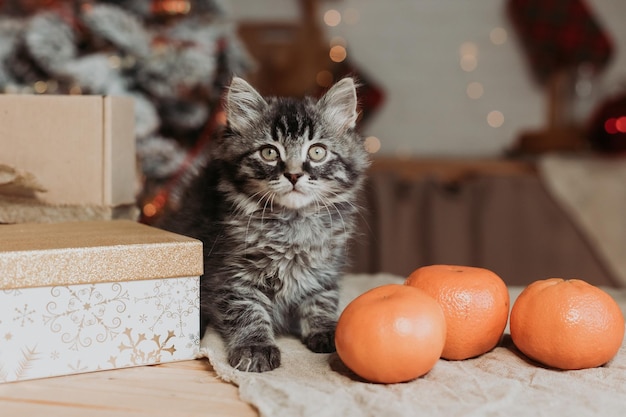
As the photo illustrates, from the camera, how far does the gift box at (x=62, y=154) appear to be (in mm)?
1314

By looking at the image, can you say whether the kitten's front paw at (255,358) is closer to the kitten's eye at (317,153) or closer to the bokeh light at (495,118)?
the kitten's eye at (317,153)

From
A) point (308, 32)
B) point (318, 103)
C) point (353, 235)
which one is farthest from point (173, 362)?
point (308, 32)

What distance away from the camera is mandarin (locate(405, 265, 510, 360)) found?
101 centimetres

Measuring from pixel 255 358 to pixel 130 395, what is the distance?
0.19 m

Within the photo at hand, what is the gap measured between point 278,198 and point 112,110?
1.39 feet

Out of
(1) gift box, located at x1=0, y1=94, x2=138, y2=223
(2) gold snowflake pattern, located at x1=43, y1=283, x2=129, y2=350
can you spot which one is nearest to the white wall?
(1) gift box, located at x1=0, y1=94, x2=138, y2=223

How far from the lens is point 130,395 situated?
916mm

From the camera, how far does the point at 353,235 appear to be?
1270mm

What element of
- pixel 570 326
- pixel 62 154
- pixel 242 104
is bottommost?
pixel 570 326

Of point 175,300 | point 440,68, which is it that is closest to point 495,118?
point 440,68

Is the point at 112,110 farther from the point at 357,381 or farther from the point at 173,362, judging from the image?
the point at 357,381

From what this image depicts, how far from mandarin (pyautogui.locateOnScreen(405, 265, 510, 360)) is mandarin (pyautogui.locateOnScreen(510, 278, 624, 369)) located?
0.13 ft

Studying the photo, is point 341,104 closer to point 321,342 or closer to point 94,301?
point 321,342

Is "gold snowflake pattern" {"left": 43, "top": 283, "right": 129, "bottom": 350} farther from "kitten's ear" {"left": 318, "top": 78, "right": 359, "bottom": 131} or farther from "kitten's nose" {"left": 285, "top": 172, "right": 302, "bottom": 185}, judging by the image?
"kitten's ear" {"left": 318, "top": 78, "right": 359, "bottom": 131}
